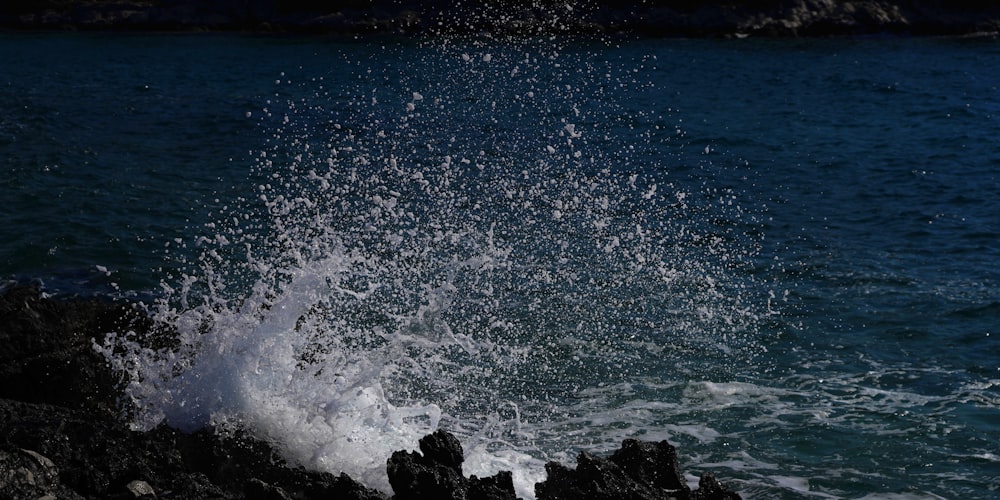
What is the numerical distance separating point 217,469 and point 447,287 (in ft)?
13.7

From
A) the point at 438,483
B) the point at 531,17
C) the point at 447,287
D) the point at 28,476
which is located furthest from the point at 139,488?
the point at 531,17

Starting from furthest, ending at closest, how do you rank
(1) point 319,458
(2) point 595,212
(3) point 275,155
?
(3) point 275,155 < (2) point 595,212 < (1) point 319,458

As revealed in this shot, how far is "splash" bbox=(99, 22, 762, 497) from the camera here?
1098 cm

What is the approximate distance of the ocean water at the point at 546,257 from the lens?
11.3 meters

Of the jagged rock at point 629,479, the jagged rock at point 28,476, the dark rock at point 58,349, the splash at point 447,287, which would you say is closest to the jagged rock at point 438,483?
the jagged rock at point 629,479

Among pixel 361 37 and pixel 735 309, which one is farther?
pixel 361 37

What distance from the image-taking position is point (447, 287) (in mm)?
13336

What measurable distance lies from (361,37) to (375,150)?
20858 mm

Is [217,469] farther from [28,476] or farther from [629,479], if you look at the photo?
[629,479]

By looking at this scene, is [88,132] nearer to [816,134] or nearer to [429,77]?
[429,77]

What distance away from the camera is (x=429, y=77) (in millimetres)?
32156

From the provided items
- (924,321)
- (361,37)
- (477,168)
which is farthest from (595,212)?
(361,37)

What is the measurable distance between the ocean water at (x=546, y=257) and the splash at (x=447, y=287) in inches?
2.1

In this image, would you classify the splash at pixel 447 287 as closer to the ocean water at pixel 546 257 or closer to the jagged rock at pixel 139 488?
the ocean water at pixel 546 257
